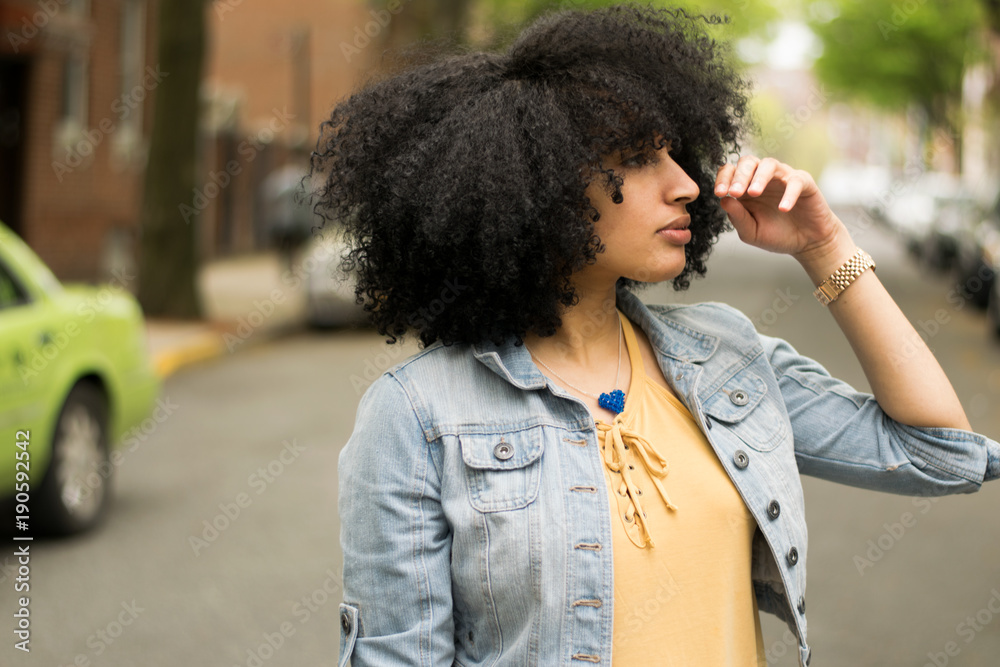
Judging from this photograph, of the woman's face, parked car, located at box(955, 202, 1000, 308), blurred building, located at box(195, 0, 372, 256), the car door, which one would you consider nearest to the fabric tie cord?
the woman's face

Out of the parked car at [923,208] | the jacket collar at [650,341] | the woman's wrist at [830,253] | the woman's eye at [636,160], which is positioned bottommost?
the jacket collar at [650,341]

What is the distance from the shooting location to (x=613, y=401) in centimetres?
186

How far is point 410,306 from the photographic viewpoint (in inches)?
77.0

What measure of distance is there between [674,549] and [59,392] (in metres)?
4.32

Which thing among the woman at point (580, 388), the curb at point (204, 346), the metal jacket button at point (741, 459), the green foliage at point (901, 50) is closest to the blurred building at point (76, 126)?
the curb at point (204, 346)

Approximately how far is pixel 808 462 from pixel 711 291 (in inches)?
652

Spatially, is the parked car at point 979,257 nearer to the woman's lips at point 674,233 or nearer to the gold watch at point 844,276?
the gold watch at point 844,276

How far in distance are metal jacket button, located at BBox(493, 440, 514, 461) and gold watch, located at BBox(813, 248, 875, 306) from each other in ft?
2.14

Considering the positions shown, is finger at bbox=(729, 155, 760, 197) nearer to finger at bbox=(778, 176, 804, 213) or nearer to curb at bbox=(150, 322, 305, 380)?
finger at bbox=(778, 176, 804, 213)

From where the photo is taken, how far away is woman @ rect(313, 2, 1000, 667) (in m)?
1.70

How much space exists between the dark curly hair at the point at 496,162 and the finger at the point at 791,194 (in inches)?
8.5

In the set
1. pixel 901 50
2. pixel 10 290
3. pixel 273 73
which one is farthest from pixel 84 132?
pixel 901 50

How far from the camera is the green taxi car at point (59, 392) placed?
494 cm

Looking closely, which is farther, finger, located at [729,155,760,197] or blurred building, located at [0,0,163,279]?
blurred building, located at [0,0,163,279]
